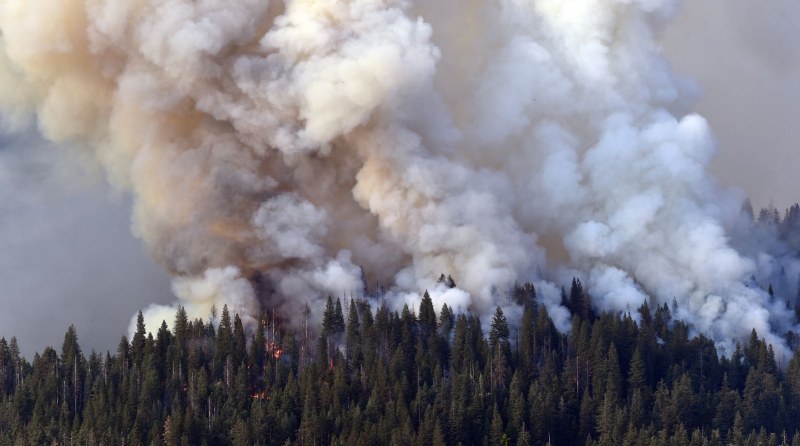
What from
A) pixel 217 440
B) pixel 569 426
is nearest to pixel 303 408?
pixel 217 440

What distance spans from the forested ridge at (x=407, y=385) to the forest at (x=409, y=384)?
83 mm

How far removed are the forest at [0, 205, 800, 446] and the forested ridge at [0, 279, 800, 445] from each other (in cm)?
8

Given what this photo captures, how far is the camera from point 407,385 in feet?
396

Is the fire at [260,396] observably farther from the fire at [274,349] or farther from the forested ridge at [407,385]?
the fire at [274,349]

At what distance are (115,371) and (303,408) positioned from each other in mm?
10298

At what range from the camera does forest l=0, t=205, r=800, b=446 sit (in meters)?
118

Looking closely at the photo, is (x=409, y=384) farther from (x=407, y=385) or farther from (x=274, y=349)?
(x=274, y=349)

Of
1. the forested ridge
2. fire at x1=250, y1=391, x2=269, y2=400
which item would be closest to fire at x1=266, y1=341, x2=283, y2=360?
the forested ridge

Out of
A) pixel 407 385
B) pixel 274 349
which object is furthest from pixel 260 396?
pixel 407 385

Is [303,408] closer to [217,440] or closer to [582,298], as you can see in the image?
[217,440]

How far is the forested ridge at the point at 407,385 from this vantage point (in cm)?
11794

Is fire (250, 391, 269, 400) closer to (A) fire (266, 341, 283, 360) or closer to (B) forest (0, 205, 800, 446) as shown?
(B) forest (0, 205, 800, 446)

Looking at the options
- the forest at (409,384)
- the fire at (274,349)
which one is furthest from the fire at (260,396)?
the fire at (274,349)

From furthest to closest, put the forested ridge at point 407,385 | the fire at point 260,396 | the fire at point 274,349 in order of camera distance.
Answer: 1. the fire at point 274,349
2. the fire at point 260,396
3. the forested ridge at point 407,385
